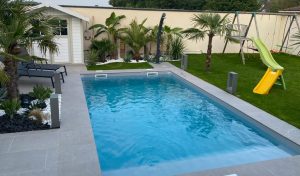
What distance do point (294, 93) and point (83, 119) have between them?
789 cm

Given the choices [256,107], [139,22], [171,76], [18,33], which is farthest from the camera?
[139,22]

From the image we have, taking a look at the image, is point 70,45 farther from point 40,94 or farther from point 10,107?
point 10,107

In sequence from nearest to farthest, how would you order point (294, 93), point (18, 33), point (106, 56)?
point (18, 33), point (294, 93), point (106, 56)

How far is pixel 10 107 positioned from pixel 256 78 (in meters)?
10.3

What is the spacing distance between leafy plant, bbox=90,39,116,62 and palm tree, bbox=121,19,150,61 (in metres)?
1.06

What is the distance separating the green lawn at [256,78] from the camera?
8.88m

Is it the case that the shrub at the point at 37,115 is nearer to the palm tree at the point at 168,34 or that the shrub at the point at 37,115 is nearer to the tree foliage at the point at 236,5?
the palm tree at the point at 168,34

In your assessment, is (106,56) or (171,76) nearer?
(171,76)

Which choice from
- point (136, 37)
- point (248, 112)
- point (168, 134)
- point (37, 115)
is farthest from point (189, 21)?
point (37, 115)

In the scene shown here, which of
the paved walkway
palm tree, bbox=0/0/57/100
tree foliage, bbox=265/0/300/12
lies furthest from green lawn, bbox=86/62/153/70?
tree foliage, bbox=265/0/300/12

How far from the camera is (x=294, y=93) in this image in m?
10.7

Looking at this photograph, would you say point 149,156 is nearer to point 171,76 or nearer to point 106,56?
point 171,76

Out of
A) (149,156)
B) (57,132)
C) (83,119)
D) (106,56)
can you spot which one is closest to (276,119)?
(149,156)

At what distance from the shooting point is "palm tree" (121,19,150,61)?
53.5ft
